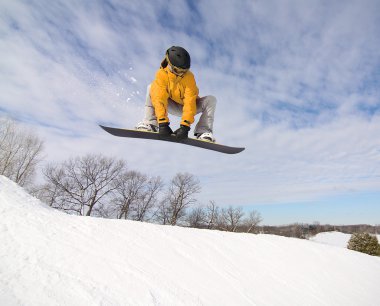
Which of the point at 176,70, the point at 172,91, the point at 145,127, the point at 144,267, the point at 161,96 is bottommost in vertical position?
the point at 144,267

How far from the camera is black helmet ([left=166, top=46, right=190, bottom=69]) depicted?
3.53 m

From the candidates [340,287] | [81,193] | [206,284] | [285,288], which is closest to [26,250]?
[206,284]

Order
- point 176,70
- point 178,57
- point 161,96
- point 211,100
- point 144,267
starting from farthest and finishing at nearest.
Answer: point 211,100 < point 144,267 < point 161,96 < point 176,70 < point 178,57

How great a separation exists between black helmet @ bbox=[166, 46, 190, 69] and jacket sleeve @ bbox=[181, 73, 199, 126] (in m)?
0.38

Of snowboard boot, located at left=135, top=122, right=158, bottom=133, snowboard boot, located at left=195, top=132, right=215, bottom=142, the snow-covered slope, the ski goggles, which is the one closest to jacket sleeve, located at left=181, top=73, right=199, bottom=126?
the ski goggles

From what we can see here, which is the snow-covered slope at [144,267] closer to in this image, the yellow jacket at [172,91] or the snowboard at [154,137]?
the snowboard at [154,137]

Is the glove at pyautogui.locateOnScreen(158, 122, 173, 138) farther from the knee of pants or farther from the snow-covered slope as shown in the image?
the snow-covered slope

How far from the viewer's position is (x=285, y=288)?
5465mm

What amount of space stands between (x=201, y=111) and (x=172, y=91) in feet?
2.82

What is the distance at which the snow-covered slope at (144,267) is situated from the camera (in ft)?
10.3

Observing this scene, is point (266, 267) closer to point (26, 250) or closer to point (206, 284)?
point (206, 284)

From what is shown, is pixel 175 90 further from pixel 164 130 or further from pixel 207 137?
pixel 207 137

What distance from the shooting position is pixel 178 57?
11.6 ft

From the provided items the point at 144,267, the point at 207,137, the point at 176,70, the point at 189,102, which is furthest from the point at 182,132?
the point at 144,267
